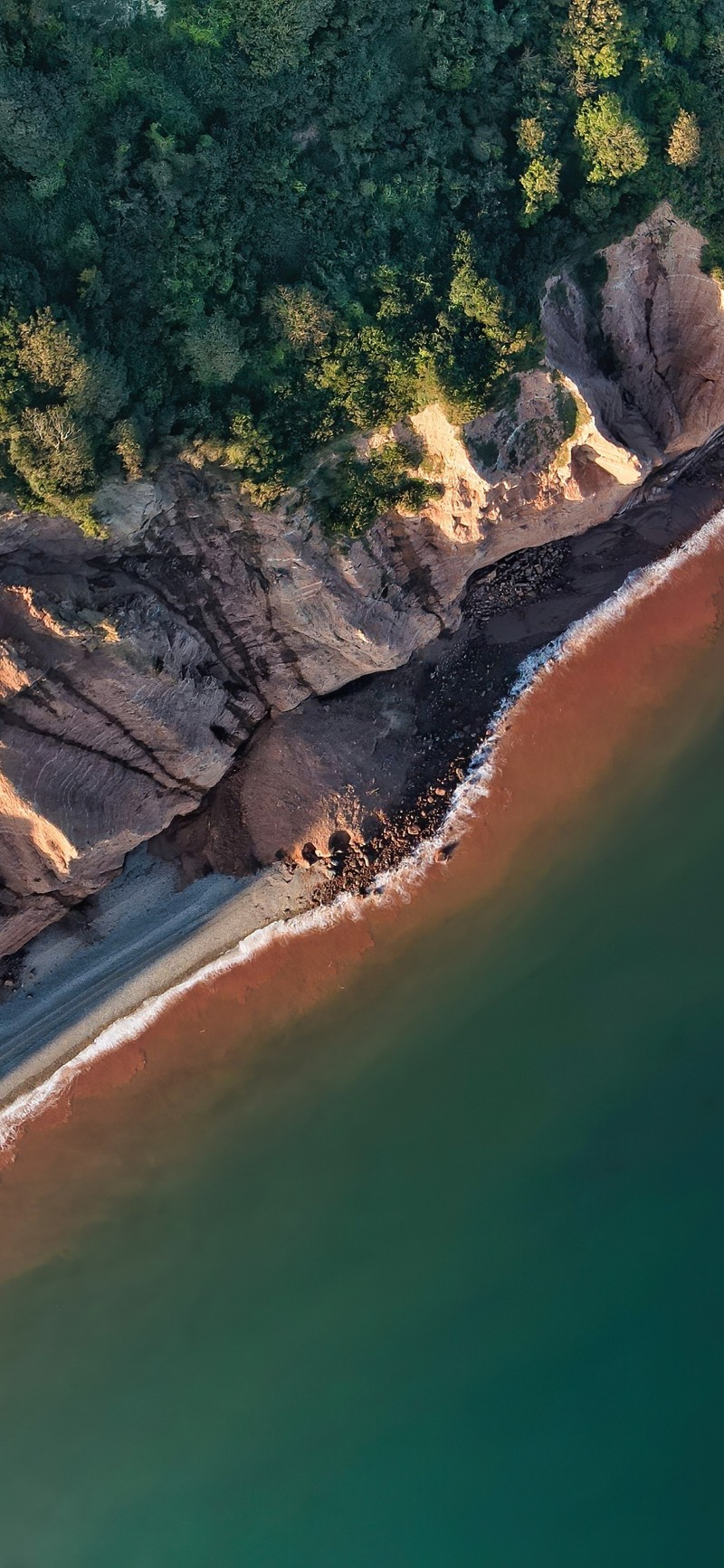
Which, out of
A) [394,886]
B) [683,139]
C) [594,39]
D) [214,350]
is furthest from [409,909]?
[594,39]

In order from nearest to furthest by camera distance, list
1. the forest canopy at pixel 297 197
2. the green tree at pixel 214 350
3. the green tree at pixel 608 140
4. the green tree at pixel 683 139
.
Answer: the forest canopy at pixel 297 197 → the green tree at pixel 214 350 → the green tree at pixel 608 140 → the green tree at pixel 683 139

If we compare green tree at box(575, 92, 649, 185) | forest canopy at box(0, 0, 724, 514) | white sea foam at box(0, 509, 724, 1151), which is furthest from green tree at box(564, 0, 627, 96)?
white sea foam at box(0, 509, 724, 1151)

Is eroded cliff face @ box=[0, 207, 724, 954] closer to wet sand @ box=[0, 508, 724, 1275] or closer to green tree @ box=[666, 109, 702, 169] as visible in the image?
green tree @ box=[666, 109, 702, 169]

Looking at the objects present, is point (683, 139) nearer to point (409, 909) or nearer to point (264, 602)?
point (264, 602)

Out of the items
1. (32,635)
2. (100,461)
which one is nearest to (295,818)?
(32,635)

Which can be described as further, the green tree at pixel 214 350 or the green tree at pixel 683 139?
the green tree at pixel 683 139

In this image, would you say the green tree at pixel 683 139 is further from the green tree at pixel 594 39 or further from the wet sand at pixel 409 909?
the wet sand at pixel 409 909

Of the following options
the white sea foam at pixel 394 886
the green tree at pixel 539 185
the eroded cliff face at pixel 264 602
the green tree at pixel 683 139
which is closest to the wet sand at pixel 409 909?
the white sea foam at pixel 394 886
